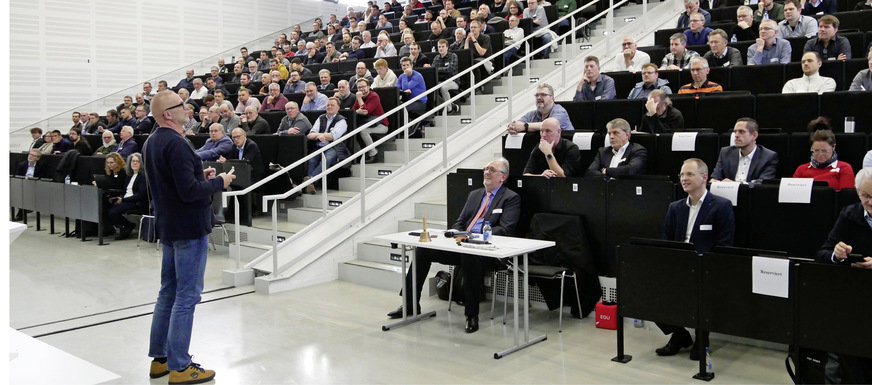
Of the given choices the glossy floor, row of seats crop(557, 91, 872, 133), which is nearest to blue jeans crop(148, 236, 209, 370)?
the glossy floor

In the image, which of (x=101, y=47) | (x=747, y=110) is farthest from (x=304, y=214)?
(x=101, y=47)

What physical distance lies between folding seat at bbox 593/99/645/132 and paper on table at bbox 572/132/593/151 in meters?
0.30

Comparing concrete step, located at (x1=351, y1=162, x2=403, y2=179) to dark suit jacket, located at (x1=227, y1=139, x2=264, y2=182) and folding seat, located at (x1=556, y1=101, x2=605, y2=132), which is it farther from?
folding seat, located at (x1=556, y1=101, x2=605, y2=132)

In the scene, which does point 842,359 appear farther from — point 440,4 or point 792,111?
point 440,4

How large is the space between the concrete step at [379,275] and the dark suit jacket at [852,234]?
2892 mm

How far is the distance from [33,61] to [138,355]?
1224 centimetres

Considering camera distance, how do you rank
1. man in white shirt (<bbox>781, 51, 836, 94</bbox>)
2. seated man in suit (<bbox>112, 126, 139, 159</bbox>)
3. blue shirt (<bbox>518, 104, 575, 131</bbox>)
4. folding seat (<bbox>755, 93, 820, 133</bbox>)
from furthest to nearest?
seated man in suit (<bbox>112, 126, 139, 159</bbox>), blue shirt (<bbox>518, 104, 575, 131</bbox>), man in white shirt (<bbox>781, 51, 836, 94</bbox>), folding seat (<bbox>755, 93, 820, 133</bbox>)

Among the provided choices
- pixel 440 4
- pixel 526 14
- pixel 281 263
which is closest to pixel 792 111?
pixel 281 263

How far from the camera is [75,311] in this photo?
17.5 ft

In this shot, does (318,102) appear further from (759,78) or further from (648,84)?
(759,78)

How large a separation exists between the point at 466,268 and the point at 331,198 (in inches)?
128

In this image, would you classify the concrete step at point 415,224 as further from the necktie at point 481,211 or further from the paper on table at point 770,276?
the paper on table at point 770,276

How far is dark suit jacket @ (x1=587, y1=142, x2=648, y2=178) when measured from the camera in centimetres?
531

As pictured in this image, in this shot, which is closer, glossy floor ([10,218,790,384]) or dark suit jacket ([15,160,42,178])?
glossy floor ([10,218,790,384])
